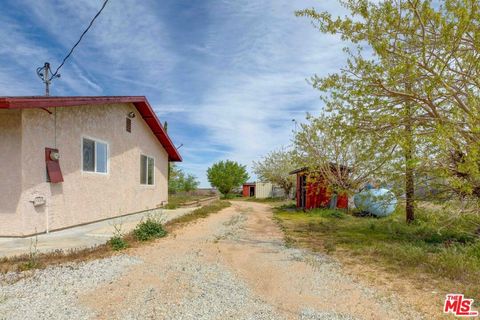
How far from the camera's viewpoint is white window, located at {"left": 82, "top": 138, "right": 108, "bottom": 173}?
355 inches

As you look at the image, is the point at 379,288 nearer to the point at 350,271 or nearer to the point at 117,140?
the point at 350,271

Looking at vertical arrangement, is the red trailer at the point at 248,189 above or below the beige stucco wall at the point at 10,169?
below

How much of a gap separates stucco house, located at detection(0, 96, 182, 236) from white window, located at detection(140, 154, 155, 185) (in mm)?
156

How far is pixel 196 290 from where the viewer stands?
3949 millimetres

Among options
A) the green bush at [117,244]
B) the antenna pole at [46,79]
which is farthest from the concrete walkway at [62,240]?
the antenna pole at [46,79]

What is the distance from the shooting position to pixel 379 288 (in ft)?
13.7

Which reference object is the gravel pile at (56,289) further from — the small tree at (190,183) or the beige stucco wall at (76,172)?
the small tree at (190,183)

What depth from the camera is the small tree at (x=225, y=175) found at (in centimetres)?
4081

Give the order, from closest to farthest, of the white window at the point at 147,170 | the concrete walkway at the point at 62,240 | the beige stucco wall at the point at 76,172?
the concrete walkway at the point at 62,240 < the beige stucco wall at the point at 76,172 < the white window at the point at 147,170

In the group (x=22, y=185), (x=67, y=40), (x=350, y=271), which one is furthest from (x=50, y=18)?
(x=350, y=271)

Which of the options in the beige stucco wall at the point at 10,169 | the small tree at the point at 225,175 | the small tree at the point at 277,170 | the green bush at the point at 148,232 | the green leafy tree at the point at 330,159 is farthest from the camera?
the small tree at the point at 225,175

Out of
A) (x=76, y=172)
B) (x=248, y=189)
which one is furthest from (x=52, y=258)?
(x=248, y=189)

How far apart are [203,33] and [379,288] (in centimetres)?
896

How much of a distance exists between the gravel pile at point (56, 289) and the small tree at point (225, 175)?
117 feet
